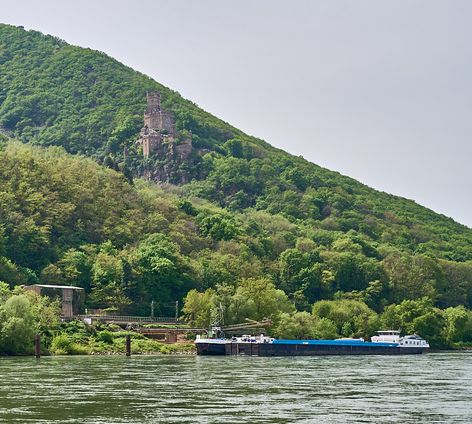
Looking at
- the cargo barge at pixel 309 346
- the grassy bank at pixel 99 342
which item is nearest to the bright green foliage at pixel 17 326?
the grassy bank at pixel 99 342

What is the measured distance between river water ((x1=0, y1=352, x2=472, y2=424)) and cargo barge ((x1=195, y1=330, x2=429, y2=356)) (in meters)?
29.9

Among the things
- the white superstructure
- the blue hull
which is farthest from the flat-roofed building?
the white superstructure

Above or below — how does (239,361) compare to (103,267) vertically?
below

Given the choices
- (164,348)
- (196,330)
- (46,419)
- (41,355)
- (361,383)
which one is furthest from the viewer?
(196,330)

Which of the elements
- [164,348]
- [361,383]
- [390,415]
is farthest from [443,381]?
[164,348]

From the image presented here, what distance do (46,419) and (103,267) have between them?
385ft

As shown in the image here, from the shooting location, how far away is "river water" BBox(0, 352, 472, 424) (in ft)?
216

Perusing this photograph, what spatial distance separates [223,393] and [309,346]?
7596 cm

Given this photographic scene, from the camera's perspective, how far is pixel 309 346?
505 feet

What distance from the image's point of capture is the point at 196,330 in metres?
159

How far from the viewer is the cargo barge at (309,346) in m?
146

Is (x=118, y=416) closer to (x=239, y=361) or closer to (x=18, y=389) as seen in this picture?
(x=18, y=389)

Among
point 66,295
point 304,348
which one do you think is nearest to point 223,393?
point 304,348

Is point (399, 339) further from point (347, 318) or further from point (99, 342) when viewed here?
point (99, 342)
